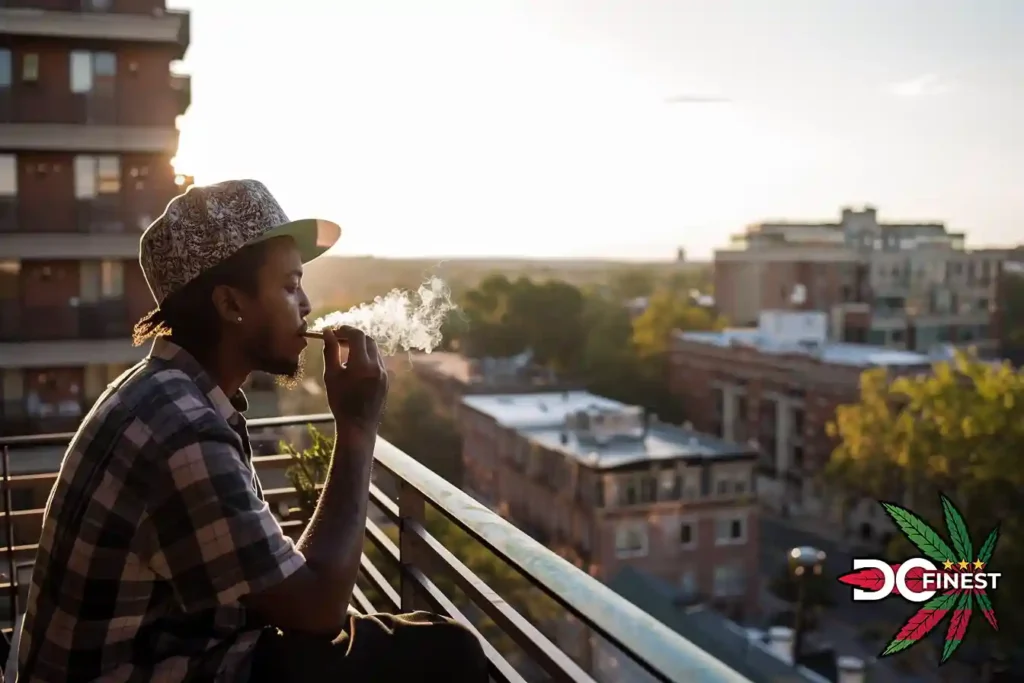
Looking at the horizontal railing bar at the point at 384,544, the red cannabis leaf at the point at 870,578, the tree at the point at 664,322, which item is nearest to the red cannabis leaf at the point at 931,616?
the red cannabis leaf at the point at 870,578

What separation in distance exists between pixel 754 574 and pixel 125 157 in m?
13.5

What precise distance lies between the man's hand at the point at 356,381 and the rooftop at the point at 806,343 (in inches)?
835

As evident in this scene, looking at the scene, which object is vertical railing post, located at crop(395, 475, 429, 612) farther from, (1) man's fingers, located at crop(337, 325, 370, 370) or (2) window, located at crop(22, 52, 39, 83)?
(2) window, located at crop(22, 52, 39, 83)

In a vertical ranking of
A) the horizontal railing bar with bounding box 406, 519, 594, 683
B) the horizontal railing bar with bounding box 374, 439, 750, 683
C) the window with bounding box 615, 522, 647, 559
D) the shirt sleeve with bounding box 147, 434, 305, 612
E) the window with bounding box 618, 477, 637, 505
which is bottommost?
the window with bounding box 615, 522, 647, 559

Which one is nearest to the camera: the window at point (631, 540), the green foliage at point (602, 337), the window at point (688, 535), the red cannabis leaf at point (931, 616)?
the red cannabis leaf at point (931, 616)

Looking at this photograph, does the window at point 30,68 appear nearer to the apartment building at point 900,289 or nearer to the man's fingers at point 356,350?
the man's fingers at point 356,350

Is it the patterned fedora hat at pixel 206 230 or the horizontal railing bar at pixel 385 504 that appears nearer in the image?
the patterned fedora hat at pixel 206 230

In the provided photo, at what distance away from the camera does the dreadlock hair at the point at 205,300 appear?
3.40 ft

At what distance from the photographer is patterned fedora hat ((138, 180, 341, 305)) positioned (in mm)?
1024

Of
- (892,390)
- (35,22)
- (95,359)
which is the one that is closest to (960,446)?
(892,390)

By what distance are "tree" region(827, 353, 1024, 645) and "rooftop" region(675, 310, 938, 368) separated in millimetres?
3769

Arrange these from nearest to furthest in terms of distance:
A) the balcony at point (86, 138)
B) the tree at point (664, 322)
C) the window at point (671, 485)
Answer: the balcony at point (86, 138), the window at point (671, 485), the tree at point (664, 322)

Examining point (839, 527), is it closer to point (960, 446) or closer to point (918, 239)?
point (960, 446)

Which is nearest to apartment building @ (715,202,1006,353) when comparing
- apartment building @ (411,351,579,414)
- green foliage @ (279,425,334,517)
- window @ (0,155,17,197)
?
apartment building @ (411,351,579,414)
